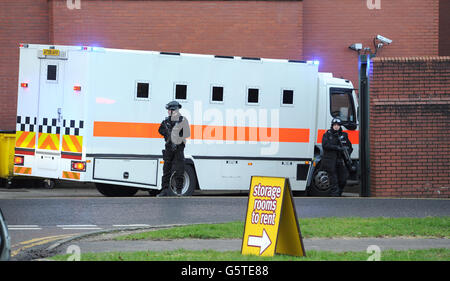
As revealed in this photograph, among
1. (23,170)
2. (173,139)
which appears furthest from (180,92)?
(23,170)

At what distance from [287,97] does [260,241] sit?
10410mm

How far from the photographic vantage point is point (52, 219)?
513 inches

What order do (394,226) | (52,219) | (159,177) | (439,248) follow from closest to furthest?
1. (439,248)
2. (394,226)
3. (52,219)
4. (159,177)

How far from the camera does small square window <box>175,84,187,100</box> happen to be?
58.9ft

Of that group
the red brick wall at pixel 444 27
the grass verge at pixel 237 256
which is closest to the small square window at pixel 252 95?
the grass verge at pixel 237 256

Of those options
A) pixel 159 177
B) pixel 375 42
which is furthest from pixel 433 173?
pixel 375 42

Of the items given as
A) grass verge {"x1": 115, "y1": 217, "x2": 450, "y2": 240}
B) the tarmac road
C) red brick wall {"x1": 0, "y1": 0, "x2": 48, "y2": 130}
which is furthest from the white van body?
red brick wall {"x1": 0, "y1": 0, "x2": 48, "y2": 130}

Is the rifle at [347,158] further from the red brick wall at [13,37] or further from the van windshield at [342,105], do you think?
the red brick wall at [13,37]

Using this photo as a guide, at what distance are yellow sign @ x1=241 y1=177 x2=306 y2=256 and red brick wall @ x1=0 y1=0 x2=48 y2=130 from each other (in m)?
16.4

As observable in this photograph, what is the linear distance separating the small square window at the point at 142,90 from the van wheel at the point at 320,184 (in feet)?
14.8

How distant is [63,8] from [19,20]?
1.39 metres
